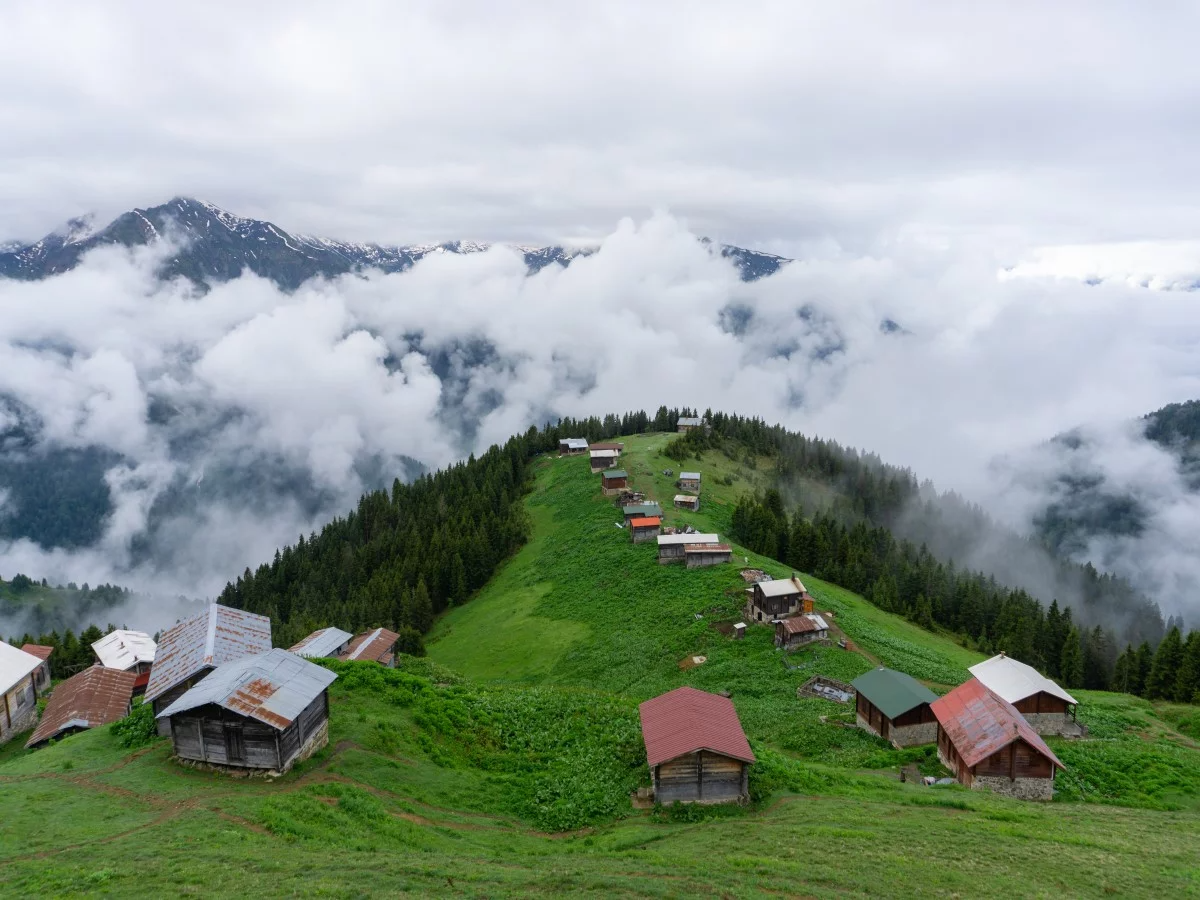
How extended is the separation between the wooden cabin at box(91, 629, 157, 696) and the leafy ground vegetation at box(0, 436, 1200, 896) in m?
28.3

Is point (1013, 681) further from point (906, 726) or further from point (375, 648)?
point (375, 648)

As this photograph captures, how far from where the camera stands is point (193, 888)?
68.9ft

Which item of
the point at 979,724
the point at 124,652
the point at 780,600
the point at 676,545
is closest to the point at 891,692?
the point at 979,724

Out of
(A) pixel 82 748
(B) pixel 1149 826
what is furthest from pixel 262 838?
(B) pixel 1149 826

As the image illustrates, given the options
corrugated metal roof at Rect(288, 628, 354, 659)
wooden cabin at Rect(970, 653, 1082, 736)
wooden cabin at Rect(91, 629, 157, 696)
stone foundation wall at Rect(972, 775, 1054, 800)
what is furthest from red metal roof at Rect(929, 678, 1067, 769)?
wooden cabin at Rect(91, 629, 157, 696)

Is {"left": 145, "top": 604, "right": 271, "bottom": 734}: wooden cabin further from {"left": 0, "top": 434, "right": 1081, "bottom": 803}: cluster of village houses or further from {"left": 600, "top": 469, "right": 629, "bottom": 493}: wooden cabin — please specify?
{"left": 600, "top": 469, "right": 629, "bottom": 493}: wooden cabin

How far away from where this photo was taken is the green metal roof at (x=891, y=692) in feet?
157

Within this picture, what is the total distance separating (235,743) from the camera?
106 ft

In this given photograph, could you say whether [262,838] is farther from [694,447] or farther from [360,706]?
[694,447]

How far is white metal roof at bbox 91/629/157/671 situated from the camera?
81.7 meters

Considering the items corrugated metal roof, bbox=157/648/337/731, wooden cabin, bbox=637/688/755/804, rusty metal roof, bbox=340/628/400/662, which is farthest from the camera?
rusty metal roof, bbox=340/628/400/662

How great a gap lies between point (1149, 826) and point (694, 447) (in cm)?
13238

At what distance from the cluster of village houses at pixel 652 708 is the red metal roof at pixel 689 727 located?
82mm

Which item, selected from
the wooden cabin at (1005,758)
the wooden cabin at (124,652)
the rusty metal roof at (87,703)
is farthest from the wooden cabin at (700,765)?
the wooden cabin at (124,652)
